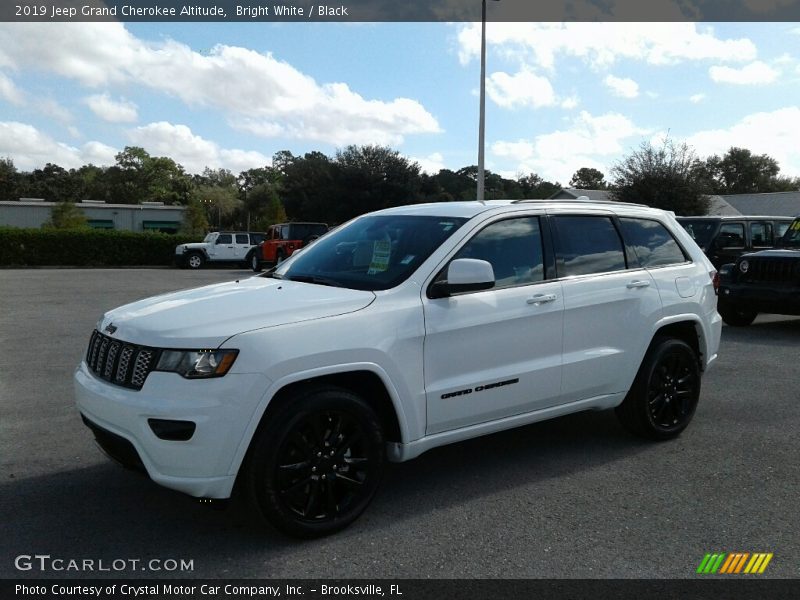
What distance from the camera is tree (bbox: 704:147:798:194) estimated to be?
321 feet

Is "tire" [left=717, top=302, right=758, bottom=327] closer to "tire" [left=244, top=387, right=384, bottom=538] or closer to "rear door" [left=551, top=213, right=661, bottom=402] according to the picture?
"rear door" [left=551, top=213, right=661, bottom=402]

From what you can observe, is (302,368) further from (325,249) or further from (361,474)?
(325,249)

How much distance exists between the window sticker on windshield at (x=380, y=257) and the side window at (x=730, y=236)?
11639mm

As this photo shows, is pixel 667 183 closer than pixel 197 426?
No

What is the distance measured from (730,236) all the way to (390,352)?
12656 millimetres

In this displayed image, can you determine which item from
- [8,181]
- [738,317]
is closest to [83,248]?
[738,317]

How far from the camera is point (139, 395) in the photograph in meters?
3.58

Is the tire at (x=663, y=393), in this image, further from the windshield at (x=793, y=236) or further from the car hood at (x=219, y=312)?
the windshield at (x=793, y=236)

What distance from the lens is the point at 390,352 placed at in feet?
13.0

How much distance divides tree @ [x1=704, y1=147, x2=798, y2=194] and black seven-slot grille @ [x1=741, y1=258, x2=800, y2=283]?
93912 mm

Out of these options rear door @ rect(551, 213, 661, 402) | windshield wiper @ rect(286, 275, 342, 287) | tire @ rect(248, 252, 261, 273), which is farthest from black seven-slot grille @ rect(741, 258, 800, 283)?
tire @ rect(248, 252, 261, 273)

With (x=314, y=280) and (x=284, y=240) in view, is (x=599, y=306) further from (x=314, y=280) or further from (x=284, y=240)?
(x=284, y=240)

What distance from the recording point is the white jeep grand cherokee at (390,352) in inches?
139

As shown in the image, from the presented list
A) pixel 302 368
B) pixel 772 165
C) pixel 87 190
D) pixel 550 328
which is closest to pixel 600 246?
pixel 550 328
